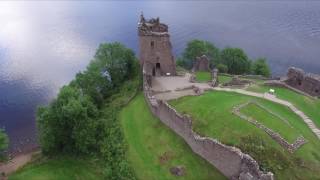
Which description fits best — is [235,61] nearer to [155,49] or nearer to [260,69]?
[260,69]

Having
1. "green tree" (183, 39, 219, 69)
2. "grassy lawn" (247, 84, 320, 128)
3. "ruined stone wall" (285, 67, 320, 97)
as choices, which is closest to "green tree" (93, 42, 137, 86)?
"green tree" (183, 39, 219, 69)

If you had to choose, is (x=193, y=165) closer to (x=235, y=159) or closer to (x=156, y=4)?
(x=235, y=159)

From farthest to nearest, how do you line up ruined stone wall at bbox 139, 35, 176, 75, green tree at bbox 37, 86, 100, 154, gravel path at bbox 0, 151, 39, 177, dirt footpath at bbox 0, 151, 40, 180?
ruined stone wall at bbox 139, 35, 176, 75
gravel path at bbox 0, 151, 39, 177
dirt footpath at bbox 0, 151, 40, 180
green tree at bbox 37, 86, 100, 154

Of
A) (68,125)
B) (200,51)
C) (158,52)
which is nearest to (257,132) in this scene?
(68,125)

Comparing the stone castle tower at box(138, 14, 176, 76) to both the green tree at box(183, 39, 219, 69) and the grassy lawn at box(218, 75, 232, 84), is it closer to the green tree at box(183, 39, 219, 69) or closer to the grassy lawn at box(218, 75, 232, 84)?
the grassy lawn at box(218, 75, 232, 84)

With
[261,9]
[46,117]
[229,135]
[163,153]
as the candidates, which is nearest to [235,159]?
[229,135]

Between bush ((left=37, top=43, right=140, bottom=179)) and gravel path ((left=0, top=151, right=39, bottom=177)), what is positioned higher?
bush ((left=37, top=43, right=140, bottom=179))

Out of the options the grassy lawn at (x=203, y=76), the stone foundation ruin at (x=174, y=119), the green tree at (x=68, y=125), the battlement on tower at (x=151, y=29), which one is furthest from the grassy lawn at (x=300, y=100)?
the green tree at (x=68, y=125)
